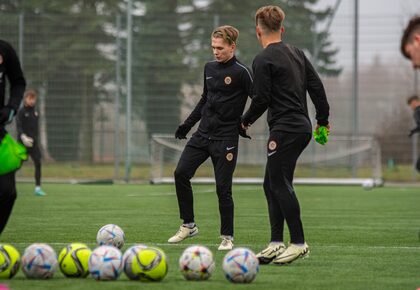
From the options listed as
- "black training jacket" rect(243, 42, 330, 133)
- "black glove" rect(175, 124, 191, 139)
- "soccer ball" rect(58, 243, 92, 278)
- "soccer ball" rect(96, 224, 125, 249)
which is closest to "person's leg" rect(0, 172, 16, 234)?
"soccer ball" rect(58, 243, 92, 278)

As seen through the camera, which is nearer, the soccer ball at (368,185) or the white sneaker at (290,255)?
the white sneaker at (290,255)

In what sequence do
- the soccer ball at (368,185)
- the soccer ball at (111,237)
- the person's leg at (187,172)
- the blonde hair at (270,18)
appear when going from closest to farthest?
1. the blonde hair at (270,18)
2. the soccer ball at (111,237)
3. the person's leg at (187,172)
4. the soccer ball at (368,185)

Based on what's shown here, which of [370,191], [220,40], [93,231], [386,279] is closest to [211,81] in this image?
[220,40]

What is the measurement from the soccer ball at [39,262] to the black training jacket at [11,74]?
1.12 metres

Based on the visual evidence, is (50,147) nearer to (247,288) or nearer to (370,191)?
(370,191)

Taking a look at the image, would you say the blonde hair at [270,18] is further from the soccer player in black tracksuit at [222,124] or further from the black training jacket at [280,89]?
the soccer player in black tracksuit at [222,124]

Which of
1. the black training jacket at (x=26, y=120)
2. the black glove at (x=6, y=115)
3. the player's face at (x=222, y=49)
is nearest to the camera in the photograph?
the black glove at (x=6, y=115)

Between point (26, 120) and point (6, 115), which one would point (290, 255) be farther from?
point (26, 120)

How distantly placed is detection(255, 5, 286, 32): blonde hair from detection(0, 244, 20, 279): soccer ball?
288 centimetres

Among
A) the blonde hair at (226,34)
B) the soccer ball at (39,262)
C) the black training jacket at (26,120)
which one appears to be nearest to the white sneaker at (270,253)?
the soccer ball at (39,262)

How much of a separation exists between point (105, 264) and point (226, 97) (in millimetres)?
3244

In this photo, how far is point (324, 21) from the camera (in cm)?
2762

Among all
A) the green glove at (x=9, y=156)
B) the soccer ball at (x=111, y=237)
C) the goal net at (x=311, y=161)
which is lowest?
the goal net at (x=311, y=161)

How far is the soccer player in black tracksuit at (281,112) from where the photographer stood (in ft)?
26.8
